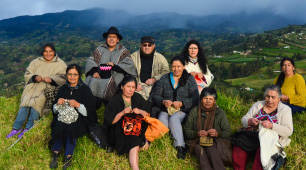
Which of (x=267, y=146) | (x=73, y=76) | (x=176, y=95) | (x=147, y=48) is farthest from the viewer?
(x=147, y=48)

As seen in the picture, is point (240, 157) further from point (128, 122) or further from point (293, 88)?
point (293, 88)

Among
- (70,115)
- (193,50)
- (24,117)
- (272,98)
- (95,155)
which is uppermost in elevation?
(193,50)

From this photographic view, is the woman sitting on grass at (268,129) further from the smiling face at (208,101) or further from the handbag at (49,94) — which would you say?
the handbag at (49,94)

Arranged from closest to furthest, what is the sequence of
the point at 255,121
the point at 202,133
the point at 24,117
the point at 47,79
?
the point at 255,121 < the point at 202,133 < the point at 24,117 < the point at 47,79

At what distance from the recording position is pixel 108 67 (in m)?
5.18

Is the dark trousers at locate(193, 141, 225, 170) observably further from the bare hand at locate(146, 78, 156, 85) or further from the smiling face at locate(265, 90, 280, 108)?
the bare hand at locate(146, 78, 156, 85)

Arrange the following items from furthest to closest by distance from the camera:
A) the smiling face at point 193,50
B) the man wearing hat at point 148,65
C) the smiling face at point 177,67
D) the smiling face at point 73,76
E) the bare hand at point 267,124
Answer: the man wearing hat at point 148,65 → the smiling face at point 193,50 → the smiling face at point 177,67 → the smiling face at point 73,76 → the bare hand at point 267,124

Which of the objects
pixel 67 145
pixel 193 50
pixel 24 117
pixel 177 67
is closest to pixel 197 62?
pixel 193 50

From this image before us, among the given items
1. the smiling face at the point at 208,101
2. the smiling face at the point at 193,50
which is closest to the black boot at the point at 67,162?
the smiling face at the point at 208,101

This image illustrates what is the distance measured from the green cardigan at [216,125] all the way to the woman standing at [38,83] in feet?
10.9

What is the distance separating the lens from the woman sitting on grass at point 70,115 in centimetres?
366

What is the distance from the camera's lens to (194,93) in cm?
443

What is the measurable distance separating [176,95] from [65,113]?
84.9 inches

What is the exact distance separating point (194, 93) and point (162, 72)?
1403 mm
